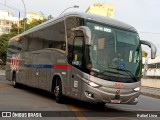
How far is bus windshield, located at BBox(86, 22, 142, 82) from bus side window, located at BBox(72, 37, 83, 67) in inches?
19.2

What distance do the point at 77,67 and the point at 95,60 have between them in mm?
843

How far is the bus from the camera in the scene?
12992 millimetres

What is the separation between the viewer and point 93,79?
42.3ft

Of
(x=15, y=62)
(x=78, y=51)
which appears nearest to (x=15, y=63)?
(x=15, y=62)

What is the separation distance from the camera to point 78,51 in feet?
45.2

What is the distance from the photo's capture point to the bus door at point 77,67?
1350 cm

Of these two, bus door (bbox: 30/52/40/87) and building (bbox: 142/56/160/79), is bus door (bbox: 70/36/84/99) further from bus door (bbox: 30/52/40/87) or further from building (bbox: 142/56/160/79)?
building (bbox: 142/56/160/79)

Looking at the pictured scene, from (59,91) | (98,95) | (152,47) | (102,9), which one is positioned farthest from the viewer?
(102,9)

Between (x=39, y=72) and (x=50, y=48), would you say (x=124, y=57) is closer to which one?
(x=50, y=48)

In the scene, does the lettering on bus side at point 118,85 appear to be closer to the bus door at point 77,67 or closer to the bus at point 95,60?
the bus at point 95,60

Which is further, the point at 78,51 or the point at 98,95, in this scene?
the point at 78,51

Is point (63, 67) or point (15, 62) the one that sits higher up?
point (63, 67)

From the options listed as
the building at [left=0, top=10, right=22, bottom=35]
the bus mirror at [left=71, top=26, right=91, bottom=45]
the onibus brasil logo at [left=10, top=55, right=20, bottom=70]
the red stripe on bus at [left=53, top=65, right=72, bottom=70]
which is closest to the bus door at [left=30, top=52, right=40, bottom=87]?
the red stripe on bus at [left=53, top=65, right=72, bottom=70]

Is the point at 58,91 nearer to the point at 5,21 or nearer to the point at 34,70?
the point at 34,70
